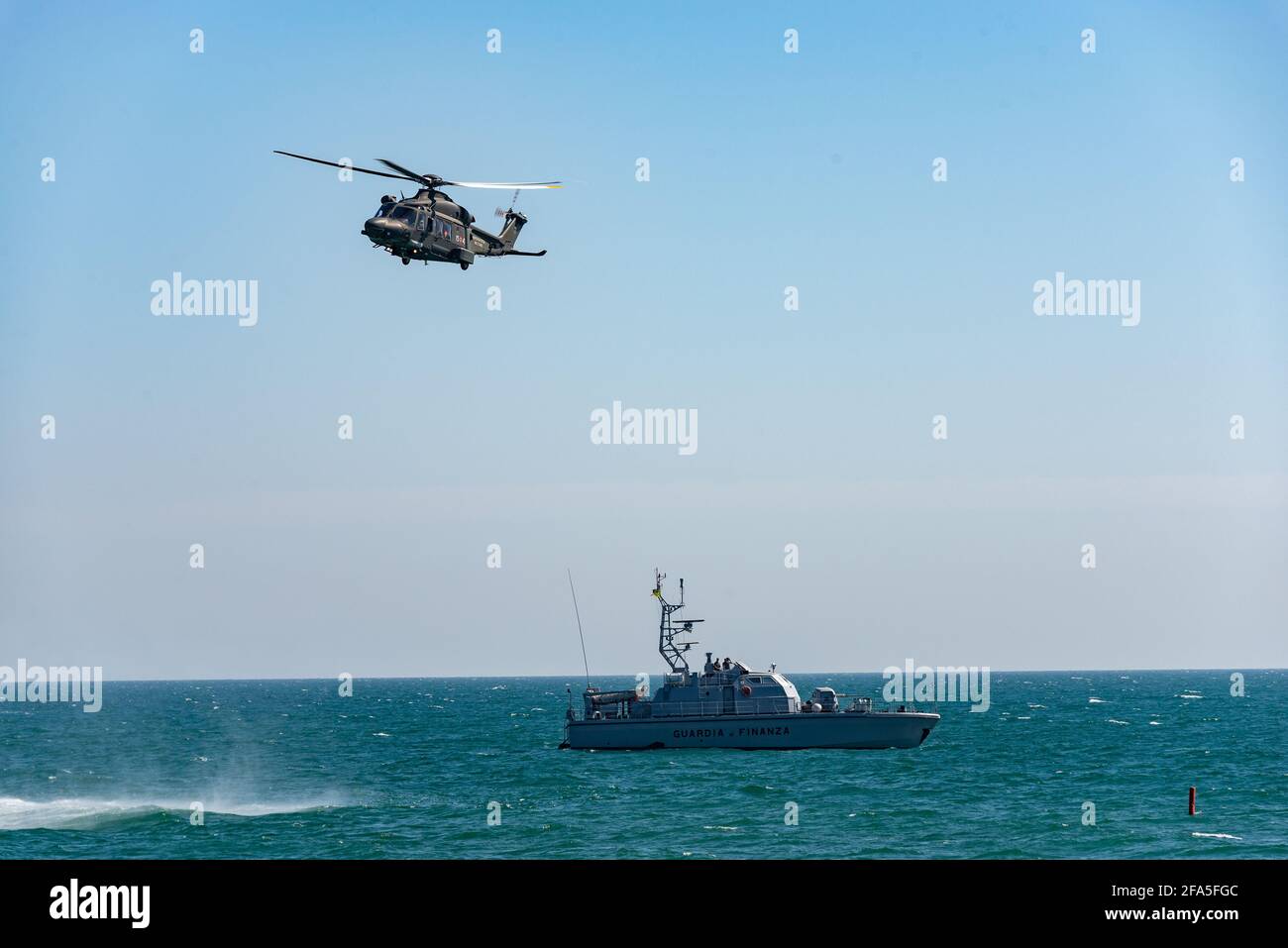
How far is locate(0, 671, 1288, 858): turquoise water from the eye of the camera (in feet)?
160

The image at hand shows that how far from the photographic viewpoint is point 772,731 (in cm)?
7712

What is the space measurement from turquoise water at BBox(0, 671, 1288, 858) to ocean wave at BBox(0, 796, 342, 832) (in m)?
0.20

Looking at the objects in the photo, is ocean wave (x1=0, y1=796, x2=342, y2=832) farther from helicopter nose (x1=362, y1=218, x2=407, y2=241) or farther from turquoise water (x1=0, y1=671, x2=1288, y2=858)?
helicopter nose (x1=362, y1=218, x2=407, y2=241)

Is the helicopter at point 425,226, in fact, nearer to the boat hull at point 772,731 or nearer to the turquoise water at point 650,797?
the turquoise water at point 650,797

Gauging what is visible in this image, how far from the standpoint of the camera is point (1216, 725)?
124750 mm

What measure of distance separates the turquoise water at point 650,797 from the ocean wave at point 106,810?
0.20 m

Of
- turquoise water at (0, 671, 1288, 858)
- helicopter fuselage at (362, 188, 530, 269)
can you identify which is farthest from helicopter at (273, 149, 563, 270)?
turquoise water at (0, 671, 1288, 858)

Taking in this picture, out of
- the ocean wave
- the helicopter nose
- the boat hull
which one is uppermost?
the helicopter nose

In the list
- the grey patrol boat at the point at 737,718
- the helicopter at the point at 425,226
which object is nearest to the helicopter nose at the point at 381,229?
the helicopter at the point at 425,226

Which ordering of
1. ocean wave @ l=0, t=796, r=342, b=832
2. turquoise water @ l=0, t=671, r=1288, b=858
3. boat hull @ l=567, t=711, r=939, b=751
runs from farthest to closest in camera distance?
boat hull @ l=567, t=711, r=939, b=751 → ocean wave @ l=0, t=796, r=342, b=832 → turquoise water @ l=0, t=671, r=1288, b=858

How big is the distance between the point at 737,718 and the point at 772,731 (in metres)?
2.07
